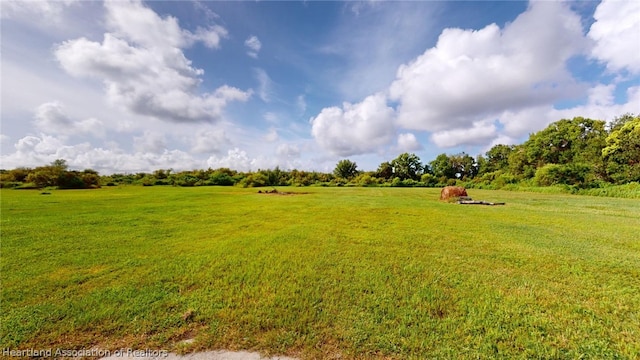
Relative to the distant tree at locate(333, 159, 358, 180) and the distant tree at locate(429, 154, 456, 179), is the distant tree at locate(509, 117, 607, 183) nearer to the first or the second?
the distant tree at locate(429, 154, 456, 179)

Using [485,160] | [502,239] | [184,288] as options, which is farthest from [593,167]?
[184,288]

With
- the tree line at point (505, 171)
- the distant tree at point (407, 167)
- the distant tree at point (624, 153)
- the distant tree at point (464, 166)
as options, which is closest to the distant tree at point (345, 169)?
the tree line at point (505, 171)

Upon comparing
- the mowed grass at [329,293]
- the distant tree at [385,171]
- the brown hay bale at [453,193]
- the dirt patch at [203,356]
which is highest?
the distant tree at [385,171]

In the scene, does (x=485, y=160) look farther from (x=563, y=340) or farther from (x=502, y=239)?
(x=563, y=340)

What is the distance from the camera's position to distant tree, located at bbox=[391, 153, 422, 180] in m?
66.1

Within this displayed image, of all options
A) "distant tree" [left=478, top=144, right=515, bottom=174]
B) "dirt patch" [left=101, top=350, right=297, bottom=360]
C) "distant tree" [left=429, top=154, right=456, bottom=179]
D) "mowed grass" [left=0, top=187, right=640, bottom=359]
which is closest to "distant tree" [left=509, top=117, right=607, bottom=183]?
"distant tree" [left=478, top=144, right=515, bottom=174]

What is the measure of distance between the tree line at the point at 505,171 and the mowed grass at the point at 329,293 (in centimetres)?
3478

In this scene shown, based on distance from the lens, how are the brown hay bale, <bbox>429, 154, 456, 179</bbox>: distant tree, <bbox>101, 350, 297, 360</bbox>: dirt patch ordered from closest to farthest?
<bbox>101, 350, 297, 360</bbox>: dirt patch
the brown hay bale
<bbox>429, 154, 456, 179</bbox>: distant tree

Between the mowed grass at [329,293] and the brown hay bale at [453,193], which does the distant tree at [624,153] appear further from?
the mowed grass at [329,293]

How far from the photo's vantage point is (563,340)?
2891mm

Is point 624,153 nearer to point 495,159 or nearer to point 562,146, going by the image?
point 562,146

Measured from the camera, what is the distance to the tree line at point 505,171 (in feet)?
99.5

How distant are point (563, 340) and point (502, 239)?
5152 mm

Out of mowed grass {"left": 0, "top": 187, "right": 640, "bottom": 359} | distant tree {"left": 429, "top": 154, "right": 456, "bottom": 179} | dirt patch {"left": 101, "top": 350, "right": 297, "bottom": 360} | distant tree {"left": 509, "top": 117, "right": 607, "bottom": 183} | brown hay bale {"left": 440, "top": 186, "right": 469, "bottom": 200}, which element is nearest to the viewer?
dirt patch {"left": 101, "top": 350, "right": 297, "bottom": 360}
